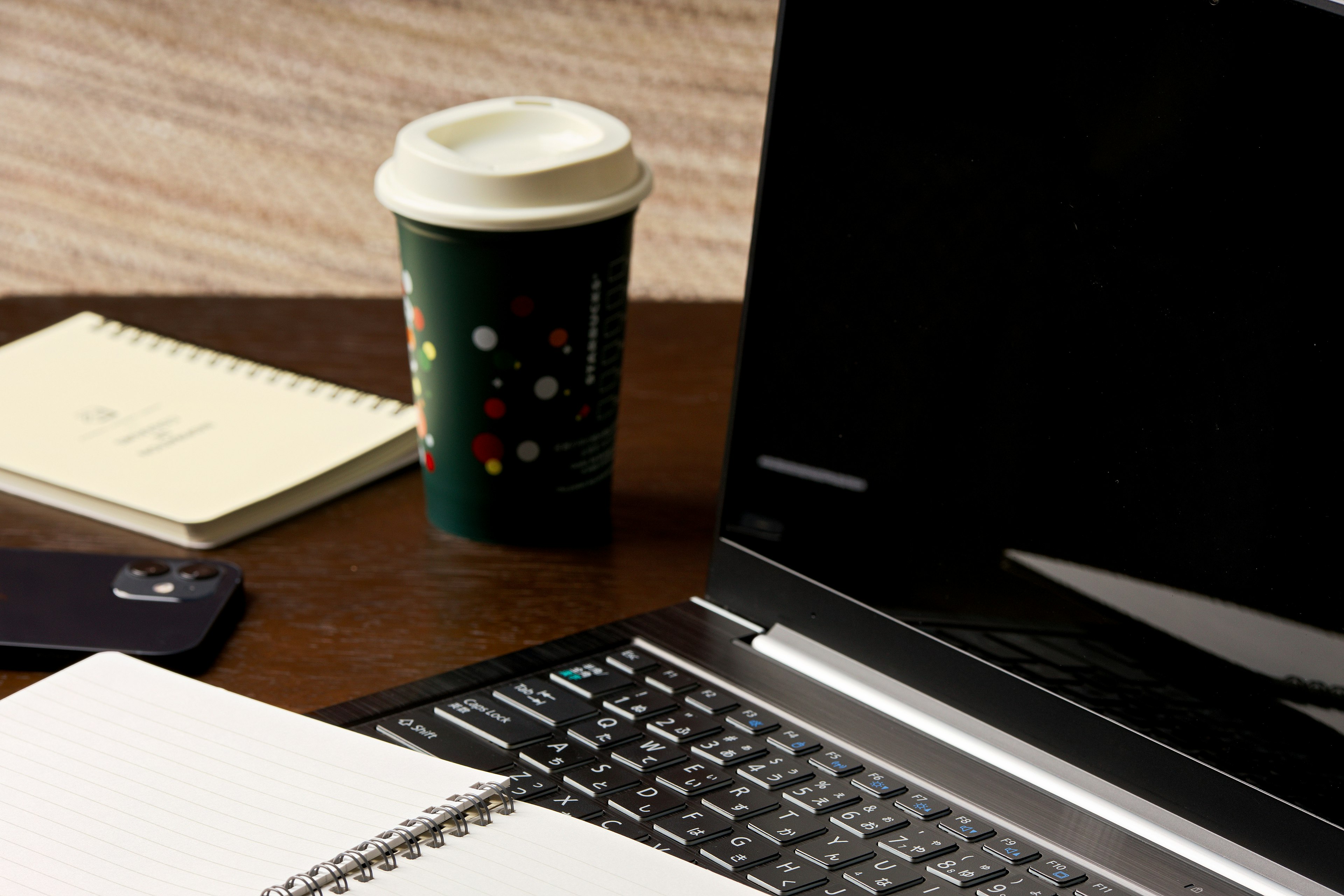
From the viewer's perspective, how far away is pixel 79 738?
42 centimetres

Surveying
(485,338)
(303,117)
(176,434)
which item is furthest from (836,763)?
(303,117)

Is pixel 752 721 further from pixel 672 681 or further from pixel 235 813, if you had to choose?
pixel 235 813

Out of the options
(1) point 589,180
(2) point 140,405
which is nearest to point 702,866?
(1) point 589,180

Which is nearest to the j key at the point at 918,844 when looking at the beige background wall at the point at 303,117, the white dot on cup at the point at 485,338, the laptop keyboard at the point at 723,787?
the laptop keyboard at the point at 723,787

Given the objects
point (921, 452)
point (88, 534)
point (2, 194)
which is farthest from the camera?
point (2, 194)

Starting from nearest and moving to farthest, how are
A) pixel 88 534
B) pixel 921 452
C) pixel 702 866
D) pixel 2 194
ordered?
pixel 702 866 → pixel 921 452 → pixel 88 534 → pixel 2 194

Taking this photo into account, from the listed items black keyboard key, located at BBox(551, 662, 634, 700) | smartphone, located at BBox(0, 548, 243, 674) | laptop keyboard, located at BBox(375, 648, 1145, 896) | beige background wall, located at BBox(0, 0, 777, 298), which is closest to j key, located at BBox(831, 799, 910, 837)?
laptop keyboard, located at BBox(375, 648, 1145, 896)

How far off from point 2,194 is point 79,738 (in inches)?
31.3

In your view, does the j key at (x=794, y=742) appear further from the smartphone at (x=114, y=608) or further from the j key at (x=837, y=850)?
the smartphone at (x=114, y=608)

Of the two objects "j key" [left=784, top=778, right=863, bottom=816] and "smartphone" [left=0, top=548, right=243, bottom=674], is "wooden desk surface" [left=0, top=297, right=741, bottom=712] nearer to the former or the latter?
"smartphone" [left=0, top=548, right=243, bottom=674]

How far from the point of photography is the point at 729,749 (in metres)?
0.47

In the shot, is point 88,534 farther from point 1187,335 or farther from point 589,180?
point 1187,335

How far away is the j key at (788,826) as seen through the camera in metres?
0.42

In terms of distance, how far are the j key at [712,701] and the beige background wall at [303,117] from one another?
22.0 inches
